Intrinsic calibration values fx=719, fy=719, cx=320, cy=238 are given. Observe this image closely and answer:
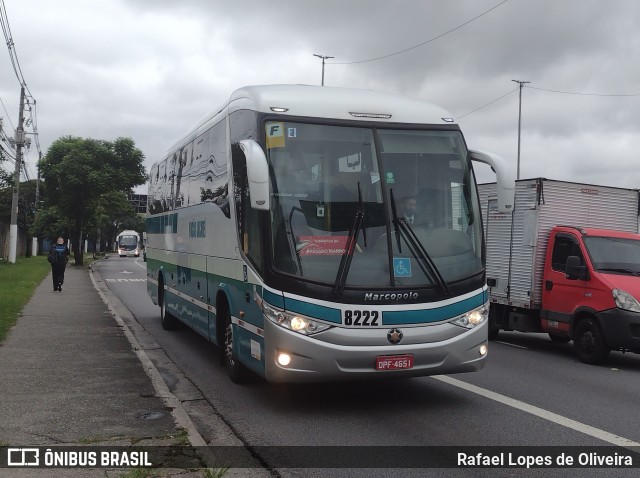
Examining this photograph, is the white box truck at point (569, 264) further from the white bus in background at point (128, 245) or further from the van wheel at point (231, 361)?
the white bus in background at point (128, 245)

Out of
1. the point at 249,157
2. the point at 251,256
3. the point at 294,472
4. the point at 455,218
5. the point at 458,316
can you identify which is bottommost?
the point at 294,472

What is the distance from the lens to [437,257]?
7289 millimetres

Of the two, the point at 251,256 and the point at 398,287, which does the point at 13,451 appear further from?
the point at 398,287

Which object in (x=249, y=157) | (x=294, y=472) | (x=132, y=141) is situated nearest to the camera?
(x=294, y=472)

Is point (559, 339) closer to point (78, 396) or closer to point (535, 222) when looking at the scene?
point (535, 222)

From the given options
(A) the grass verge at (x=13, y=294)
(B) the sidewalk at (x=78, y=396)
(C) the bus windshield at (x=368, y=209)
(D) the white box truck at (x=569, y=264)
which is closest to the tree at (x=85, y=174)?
(A) the grass verge at (x=13, y=294)

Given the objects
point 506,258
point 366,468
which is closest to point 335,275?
point 366,468

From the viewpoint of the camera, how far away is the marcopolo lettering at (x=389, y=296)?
22.7 ft

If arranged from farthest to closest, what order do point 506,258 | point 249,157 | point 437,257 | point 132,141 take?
point 132,141
point 506,258
point 437,257
point 249,157

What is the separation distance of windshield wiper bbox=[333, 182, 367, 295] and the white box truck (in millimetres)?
5245

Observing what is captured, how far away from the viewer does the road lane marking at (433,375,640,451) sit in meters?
6.40

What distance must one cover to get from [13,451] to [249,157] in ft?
10.6

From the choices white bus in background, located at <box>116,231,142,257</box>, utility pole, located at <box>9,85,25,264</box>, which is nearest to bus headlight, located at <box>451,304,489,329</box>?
utility pole, located at <box>9,85,25,264</box>

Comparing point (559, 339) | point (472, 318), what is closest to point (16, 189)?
point (559, 339)
